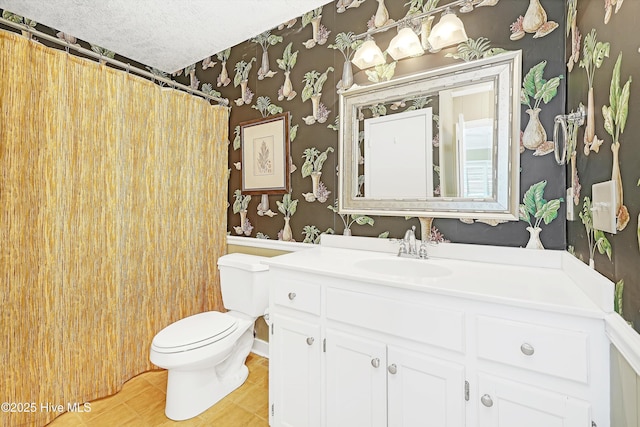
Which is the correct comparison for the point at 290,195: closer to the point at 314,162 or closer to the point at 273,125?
the point at 314,162

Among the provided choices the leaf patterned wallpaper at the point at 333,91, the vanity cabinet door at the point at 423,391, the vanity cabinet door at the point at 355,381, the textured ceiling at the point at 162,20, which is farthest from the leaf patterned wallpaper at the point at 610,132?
the textured ceiling at the point at 162,20

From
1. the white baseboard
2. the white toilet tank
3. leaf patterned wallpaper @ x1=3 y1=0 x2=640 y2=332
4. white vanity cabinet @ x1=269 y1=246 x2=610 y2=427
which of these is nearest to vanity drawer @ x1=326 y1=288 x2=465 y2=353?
white vanity cabinet @ x1=269 y1=246 x2=610 y2=427

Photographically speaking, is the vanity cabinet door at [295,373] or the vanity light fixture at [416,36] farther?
the vanity light fixture at [416,36]

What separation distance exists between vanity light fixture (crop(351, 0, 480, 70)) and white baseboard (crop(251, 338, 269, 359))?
2028mm

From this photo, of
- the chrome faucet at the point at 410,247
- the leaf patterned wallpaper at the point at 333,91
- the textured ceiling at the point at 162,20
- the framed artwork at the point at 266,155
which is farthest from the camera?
the framed artwork at the point at 266,155

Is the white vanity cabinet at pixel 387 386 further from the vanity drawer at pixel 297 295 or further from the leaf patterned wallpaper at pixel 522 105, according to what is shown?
the leaf patterned wallpaper at pixel 522 105

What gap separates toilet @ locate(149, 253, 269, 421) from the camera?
5.08 ft

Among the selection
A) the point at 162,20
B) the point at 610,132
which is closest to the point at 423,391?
the point at 610,132

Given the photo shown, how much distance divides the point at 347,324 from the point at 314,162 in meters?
1.10

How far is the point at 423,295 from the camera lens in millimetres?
1031

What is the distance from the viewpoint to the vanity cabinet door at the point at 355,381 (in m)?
1.13

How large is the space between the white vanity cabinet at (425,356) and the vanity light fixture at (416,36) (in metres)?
1.15

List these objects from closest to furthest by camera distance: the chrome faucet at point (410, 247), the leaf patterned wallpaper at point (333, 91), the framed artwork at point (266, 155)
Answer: the leaf patterned wallpaper at point (333, 91), the chrome faucet at point (410, 247), the framed artwork at point (266, 155)

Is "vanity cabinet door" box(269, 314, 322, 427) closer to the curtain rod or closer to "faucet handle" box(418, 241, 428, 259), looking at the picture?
"faucet handle" box(418, 241, 428, 259)
